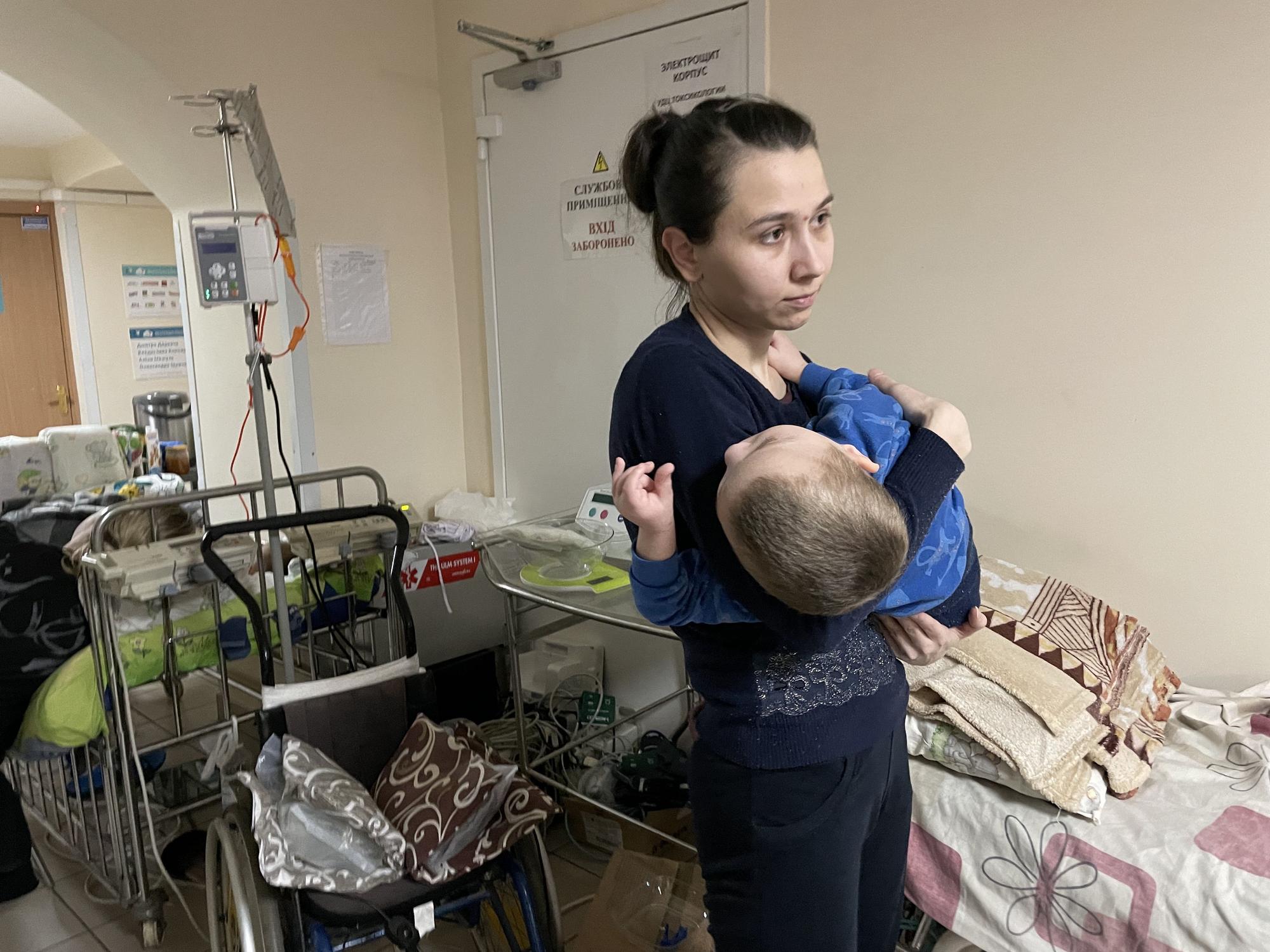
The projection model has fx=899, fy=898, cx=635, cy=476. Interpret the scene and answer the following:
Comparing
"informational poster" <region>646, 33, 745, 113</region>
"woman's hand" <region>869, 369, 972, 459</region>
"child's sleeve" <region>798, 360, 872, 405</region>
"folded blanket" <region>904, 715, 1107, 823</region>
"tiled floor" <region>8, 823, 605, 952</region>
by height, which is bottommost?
"tiled floor" <region>8, 823, 605, 952</region>

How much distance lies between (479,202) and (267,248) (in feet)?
3.82

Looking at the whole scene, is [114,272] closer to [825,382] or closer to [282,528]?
[282,528]

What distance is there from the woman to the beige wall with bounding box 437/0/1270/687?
951 mm

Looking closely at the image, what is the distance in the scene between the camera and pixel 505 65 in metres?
2.58

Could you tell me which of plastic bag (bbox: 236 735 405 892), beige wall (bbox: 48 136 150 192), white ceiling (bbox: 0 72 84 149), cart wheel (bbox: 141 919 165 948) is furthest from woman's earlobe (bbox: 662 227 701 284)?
beige wall (bbox: 48 136 150 192)

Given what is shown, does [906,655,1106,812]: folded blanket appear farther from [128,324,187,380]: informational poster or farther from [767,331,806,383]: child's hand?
[128,324,187,380]: informational poster

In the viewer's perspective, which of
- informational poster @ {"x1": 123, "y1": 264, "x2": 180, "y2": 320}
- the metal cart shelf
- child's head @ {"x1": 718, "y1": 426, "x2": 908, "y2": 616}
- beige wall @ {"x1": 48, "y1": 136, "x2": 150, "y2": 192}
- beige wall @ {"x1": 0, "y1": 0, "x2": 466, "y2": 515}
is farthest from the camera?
informational poster @ {"x1": 123, "y1": 264, "x2": 180, "y2": 320}

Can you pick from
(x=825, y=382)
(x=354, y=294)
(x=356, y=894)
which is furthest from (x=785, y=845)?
(x=354, y=294)

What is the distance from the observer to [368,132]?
270 centimetres

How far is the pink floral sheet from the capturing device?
4.02ft

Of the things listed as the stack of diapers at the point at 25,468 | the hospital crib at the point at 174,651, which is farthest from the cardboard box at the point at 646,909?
the stack of diapers at the point at 25,468

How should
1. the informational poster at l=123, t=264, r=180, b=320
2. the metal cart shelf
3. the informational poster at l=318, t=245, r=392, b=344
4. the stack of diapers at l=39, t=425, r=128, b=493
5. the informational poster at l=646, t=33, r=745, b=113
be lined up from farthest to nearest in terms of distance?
the informational poster at l=123, t=264, r=180, b=320 < the stack of diapers at l=39, t=425, r=128, b=493 < the informational poster at l=318, t=245, r=392, b=344 < the informational poster at l=646, t=33, r=745, b=113 < the metal cart shelf

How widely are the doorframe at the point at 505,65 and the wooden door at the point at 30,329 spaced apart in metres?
5.06

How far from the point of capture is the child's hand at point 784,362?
1054mm
